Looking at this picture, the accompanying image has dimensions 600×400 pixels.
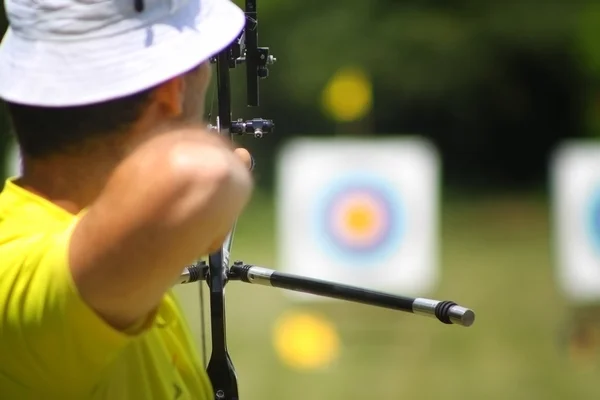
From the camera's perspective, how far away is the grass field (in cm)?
321

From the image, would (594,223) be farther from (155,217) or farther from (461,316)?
(155,217)

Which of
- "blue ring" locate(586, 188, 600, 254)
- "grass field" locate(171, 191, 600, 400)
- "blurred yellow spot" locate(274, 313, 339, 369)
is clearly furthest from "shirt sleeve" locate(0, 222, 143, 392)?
"blue ring" locate(586, 188, 600, 254)

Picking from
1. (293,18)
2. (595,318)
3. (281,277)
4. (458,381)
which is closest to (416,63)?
(293,18)

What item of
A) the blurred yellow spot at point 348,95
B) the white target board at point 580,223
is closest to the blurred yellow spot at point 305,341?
the white target board at point 580,223

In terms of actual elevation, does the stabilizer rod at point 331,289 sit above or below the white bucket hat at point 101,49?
below

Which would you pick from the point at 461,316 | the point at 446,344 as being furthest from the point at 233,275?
the point at 446,344

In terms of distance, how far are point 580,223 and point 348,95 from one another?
2.42m

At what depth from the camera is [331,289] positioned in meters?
0.87

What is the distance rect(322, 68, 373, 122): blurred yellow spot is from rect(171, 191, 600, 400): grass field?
3.43ft

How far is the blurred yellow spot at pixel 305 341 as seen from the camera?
12.1ft

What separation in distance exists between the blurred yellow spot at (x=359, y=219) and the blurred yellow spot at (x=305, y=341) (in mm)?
426

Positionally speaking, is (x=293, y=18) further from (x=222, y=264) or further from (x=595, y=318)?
(x=222, y=264)

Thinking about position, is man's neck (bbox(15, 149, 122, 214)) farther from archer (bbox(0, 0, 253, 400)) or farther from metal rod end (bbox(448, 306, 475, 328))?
metal rod end (bbox(448, 306, 475, 328))

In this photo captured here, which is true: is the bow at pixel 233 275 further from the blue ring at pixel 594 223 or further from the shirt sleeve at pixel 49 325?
the blue ring at pixel 594 223
